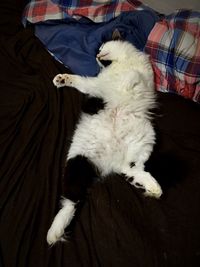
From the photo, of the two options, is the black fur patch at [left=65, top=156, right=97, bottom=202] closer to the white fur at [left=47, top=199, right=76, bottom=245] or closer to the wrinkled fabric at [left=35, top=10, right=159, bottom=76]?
the white fur at [left=47, top=199, right=76, bottom=245]

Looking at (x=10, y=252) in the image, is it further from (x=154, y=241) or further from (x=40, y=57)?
(x=40, y=57)

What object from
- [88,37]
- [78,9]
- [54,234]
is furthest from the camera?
[78,9]

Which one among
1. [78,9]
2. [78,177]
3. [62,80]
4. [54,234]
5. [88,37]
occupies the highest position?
[78,9]

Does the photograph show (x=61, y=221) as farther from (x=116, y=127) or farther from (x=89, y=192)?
(x=116, y=127)

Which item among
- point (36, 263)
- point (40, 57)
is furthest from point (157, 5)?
point (36, 263)

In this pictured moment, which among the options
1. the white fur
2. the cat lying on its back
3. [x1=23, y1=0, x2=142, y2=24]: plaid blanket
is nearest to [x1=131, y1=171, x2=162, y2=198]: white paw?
the cat lying on its back

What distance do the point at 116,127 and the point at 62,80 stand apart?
448mm

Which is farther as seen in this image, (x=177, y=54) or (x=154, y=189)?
(x=177, y=54)

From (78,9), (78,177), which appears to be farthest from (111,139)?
(78,9)

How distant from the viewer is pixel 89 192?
1574 mm

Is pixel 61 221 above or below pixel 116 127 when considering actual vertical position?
below

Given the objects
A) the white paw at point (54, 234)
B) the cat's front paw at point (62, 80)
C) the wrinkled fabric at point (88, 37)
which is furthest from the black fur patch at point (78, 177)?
the wrinkled fabric at point (88, 37)

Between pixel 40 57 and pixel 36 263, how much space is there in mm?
1288

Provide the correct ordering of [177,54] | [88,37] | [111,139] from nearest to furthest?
1. [111,139]
2. [177,54]
3. [88,37]
